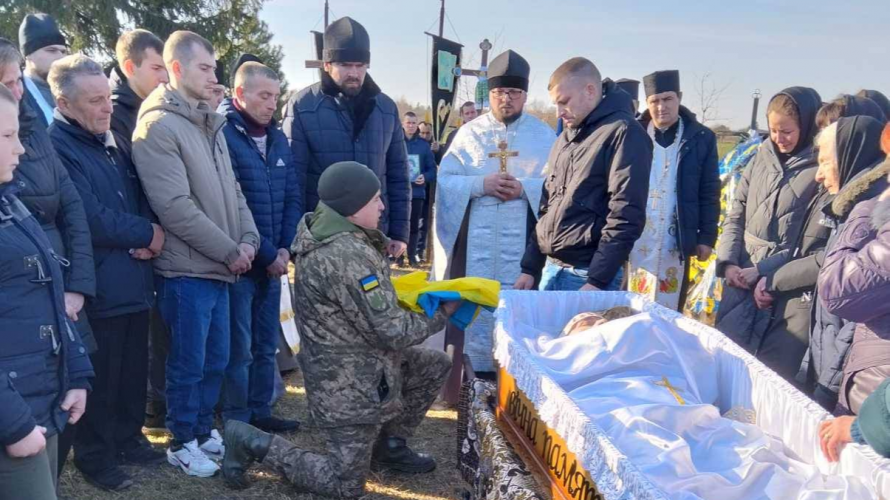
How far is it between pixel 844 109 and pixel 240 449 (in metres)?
3.60

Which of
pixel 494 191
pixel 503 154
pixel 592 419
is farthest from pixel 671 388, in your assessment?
pixel 503 154

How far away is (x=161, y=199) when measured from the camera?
3.18 meters

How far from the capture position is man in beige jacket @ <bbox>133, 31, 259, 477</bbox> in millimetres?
3191

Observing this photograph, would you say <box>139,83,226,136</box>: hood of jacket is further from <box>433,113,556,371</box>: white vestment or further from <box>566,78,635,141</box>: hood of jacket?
<box>566,78,635,141</box>: hood of jacket

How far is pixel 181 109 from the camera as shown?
324cm

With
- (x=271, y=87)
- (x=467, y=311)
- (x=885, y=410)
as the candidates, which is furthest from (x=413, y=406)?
(x=885, y=410)

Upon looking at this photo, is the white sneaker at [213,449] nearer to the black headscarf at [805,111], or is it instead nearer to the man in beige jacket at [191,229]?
the man in beige jacket at [191,229]

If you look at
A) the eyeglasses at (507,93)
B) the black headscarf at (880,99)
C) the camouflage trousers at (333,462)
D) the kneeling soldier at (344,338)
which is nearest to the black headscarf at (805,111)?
the black headscarf at (880,99)

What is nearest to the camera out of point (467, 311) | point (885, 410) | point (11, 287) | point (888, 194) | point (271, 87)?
point (885, 410)

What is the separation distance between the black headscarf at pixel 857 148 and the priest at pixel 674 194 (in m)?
1.82

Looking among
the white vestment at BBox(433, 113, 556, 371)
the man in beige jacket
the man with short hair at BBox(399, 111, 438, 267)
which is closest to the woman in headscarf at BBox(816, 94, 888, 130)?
the white vestment at BBox(433, 113, 556, 371)

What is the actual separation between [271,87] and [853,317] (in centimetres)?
301

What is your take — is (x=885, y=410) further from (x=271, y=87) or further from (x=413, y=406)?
(x=271, y=87)

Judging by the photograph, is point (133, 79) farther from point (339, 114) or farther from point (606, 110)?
point (606, 110)
